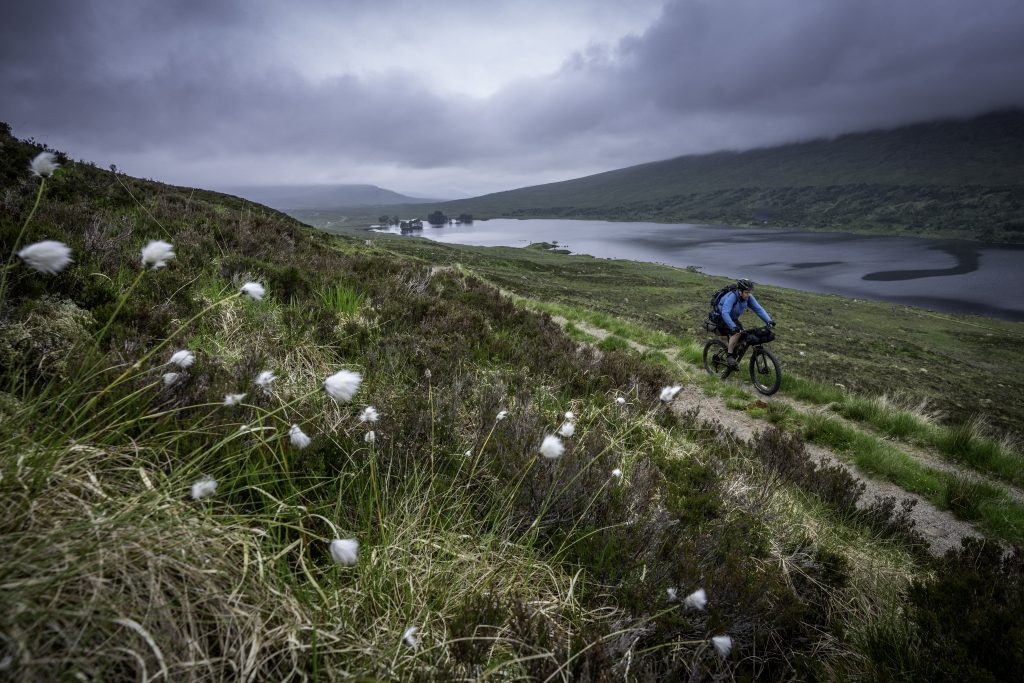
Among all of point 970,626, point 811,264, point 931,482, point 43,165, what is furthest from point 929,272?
point 43,165

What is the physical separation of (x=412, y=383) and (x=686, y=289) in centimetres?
5418

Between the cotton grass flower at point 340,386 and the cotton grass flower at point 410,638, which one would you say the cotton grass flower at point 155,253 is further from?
the cotton grass flower at point 410,638

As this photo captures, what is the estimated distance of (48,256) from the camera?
1656 millimetres

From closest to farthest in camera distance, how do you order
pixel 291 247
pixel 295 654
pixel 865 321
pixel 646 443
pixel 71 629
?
1. pixel 71 629
2. pixel 295 654
3. pixel 646 443
4. pixel 291 247
5. pixel 865 321

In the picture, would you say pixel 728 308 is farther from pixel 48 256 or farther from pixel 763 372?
pixel 48 256

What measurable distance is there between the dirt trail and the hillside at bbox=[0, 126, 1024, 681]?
0.88 ft

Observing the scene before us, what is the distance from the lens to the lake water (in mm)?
66250

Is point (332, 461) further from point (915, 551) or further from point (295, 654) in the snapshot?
point (915, 551)

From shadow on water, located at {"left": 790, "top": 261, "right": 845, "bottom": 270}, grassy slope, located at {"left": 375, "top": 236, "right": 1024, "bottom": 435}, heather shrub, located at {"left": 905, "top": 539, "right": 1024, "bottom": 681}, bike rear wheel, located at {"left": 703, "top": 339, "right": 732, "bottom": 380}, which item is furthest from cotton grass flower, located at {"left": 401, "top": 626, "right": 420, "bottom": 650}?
shadow on water, located at {"left": 790, "top": 261, "right": 845, "bottom": 270}

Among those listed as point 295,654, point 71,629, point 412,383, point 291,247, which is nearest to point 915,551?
point 412,383

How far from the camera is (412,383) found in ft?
14.8

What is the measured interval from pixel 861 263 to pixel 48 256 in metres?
127

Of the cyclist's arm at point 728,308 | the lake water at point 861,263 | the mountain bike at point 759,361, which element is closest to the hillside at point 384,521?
the mountain bike at point 759,361

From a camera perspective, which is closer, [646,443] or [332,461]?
[332,461]
